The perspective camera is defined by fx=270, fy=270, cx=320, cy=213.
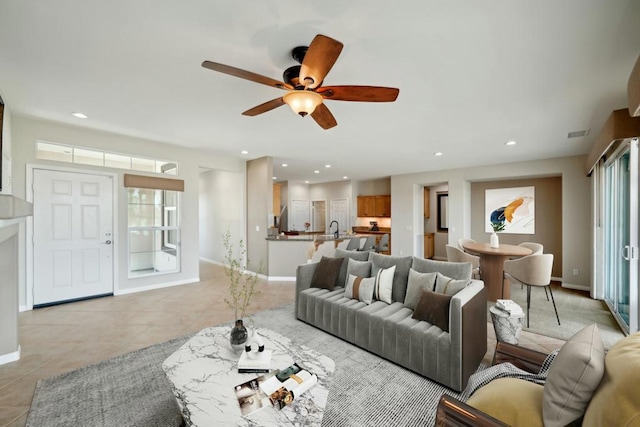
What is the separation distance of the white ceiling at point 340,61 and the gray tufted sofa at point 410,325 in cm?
186

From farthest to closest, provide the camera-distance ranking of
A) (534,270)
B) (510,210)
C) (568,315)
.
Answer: (510,210) < (568,315) < (534,270)

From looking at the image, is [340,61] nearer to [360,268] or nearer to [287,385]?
[360,268]

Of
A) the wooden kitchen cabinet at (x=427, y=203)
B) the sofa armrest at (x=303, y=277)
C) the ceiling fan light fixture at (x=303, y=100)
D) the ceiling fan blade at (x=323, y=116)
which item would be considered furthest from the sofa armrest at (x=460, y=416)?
the wooden kitchen cabinet at (x=427, y=203)

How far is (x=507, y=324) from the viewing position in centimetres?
255

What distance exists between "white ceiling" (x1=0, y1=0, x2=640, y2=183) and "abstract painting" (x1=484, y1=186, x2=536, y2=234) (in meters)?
2.91

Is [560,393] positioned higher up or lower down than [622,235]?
lower down

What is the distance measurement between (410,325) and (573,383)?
138 cm

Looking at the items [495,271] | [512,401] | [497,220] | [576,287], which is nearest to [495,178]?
[497,220]

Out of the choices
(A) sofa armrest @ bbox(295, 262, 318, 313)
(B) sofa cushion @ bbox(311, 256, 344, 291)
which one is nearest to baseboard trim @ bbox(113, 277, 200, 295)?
(A) sofa armrest @ bbox(295, 262, 318, 313)

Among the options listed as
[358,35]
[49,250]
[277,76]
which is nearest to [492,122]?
[358,35]

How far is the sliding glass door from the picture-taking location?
3.05m

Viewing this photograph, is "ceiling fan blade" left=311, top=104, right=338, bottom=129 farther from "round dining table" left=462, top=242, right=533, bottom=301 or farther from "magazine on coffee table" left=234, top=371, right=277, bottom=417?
"round dining table" left=462, top=242, right=533, bottom=301

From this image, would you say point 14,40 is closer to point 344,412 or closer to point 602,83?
point 344,412

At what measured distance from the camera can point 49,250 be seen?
4.02m
